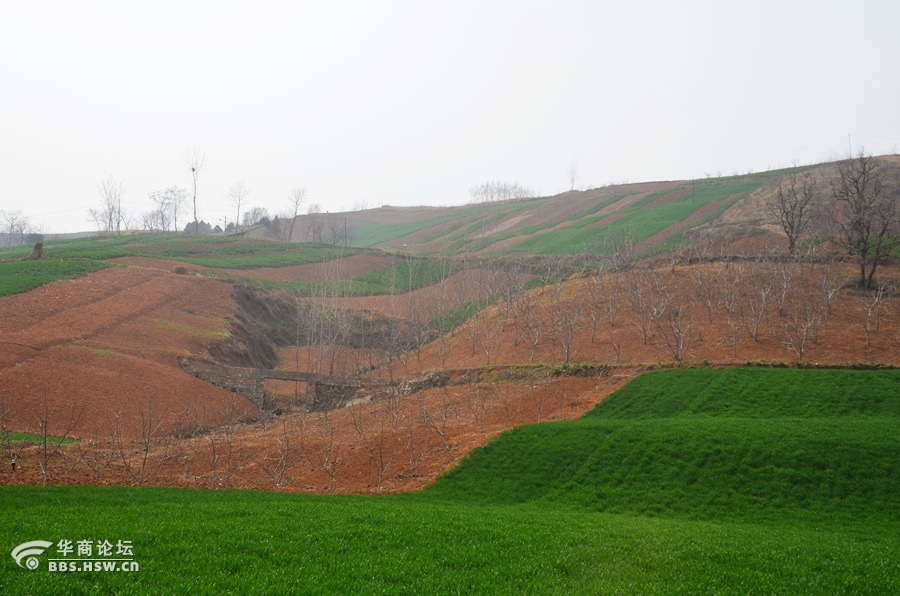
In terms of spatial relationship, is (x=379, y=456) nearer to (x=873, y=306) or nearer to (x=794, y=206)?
(x=873, y=306)

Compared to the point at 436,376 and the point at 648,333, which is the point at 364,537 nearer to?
the point at 436,376

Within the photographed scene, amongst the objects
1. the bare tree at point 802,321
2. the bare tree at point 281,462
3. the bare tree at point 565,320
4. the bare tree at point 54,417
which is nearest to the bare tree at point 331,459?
the bare tree at point 281,462

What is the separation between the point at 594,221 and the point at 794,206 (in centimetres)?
3953

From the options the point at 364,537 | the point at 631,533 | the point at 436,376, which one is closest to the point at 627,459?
the point at 631,533

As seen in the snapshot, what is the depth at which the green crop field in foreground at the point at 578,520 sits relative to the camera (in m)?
10.6

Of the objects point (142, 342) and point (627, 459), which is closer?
point (627, 459)

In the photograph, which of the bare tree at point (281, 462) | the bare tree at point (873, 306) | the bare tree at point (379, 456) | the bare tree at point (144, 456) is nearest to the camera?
the bare tree at point (144, 456)

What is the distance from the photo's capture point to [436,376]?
39.1 meters

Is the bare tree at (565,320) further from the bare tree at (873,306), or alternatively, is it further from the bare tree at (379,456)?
the bare tree at (873,306)

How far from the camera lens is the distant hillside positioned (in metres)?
69.4

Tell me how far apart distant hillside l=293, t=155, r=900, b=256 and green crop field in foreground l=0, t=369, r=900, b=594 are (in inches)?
1643

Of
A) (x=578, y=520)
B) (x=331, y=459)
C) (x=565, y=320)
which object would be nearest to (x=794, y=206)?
(x=565, y=320)

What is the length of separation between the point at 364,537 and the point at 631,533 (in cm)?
592

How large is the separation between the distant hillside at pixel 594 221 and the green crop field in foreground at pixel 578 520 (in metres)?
41.7
